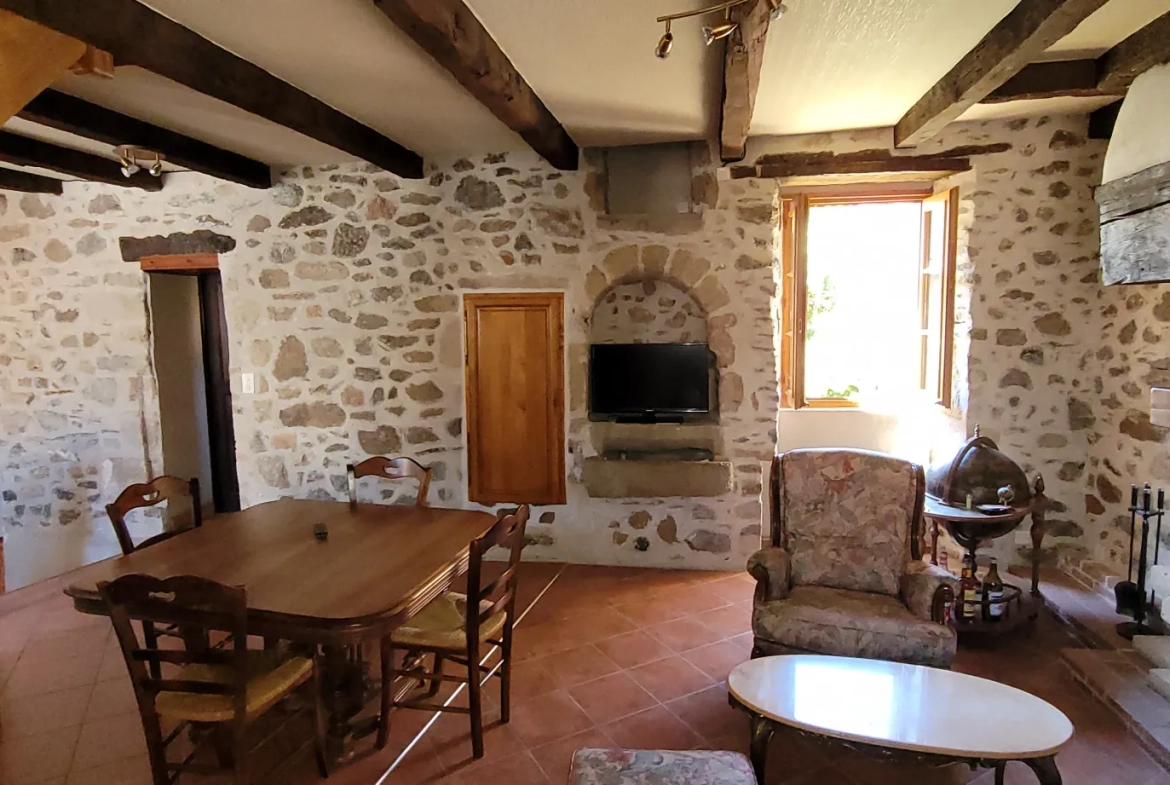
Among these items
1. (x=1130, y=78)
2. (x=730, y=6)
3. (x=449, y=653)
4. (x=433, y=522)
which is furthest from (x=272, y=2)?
(x=1130, y=78)

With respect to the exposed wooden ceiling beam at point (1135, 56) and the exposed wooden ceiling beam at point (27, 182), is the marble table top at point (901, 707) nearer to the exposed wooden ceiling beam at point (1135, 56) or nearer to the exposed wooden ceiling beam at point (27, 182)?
the exposed wooden ceiling beam at point (1135, 56)

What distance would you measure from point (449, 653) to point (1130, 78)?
12.3 ft

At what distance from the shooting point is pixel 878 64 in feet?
10.1

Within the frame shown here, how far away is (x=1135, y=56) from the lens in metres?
2.97

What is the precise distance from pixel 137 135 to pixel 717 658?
3.90 metres

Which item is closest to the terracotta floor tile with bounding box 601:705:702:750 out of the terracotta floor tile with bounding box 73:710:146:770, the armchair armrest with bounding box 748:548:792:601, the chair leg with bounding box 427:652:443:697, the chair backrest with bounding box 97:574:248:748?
the armchair armrest with bounding box 748:548:792:601

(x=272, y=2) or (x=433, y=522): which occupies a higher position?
(x=272, y=2)

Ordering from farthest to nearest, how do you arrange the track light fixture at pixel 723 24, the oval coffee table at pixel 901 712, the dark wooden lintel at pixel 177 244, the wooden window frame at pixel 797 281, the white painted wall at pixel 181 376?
1. the white painted wall at pixel 181 376
2. the dark wooden lintel at pixel 177 244
3. the wooden window frame at pixel 797 281
4. the track light fixture at pixel 723 24
5. the oval coffee table at pixel 901 712

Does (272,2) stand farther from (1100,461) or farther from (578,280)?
(1100,461)

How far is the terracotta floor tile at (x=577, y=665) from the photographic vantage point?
3074mm

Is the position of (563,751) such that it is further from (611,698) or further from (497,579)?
(497,579)

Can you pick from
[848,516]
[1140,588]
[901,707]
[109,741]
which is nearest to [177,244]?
[109,741]

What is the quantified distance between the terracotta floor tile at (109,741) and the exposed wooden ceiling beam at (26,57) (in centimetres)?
219

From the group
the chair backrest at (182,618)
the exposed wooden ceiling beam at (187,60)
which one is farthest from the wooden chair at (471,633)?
the exposed wooden ceiling beam at (187,60)
